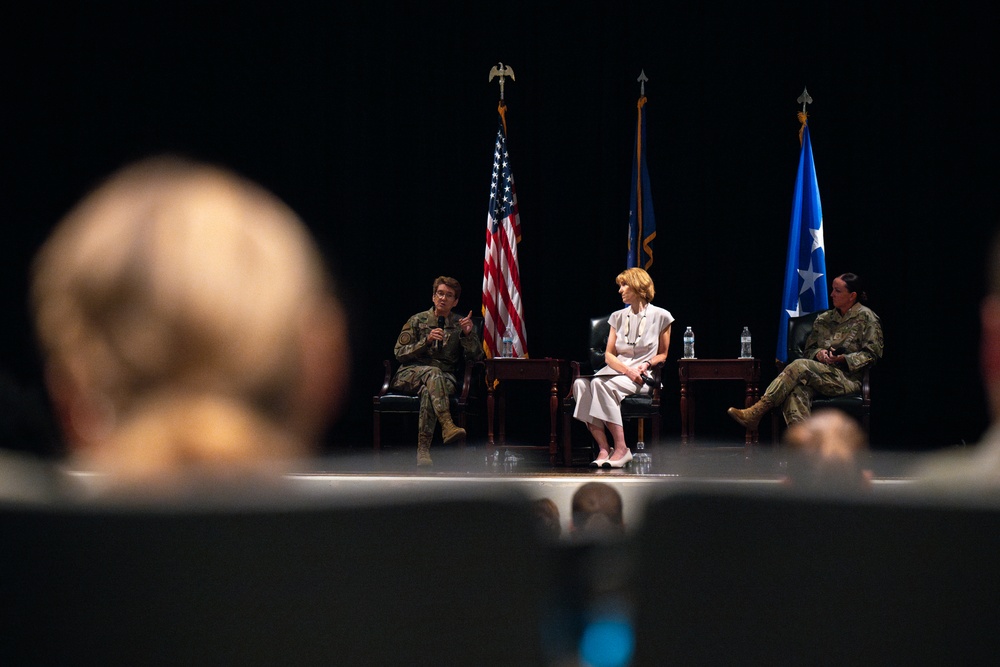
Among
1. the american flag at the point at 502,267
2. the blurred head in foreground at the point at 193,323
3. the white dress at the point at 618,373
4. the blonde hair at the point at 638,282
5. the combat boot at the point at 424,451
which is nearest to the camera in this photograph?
the blurred head in foreground at the point at 193,323

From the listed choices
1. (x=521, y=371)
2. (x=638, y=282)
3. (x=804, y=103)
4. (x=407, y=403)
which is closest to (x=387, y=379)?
(x=407, y=403)

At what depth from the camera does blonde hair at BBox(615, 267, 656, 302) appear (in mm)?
6105

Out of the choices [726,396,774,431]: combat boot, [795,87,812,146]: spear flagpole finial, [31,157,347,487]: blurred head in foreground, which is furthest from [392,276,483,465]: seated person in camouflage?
[31,157,347,487]: blurred head in foreground

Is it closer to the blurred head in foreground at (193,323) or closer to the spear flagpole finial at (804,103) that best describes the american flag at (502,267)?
the spear flagpole finial at (804,103)

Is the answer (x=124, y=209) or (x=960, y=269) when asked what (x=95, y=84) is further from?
(x=124, y=209)

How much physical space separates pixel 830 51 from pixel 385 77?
344 cm

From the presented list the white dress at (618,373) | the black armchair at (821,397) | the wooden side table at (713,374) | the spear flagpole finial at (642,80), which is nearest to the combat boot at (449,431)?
the white dress at (618,373)

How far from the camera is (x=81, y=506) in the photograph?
0.82 metres

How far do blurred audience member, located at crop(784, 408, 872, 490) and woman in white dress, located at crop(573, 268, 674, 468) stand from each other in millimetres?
5010

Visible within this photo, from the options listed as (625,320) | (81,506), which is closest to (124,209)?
(81,506)

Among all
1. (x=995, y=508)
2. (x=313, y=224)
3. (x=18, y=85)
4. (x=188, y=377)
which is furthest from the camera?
(x=313, y=224)

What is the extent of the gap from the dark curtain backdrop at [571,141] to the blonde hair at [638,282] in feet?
4.03

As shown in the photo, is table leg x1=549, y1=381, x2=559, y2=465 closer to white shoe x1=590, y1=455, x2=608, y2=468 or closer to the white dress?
the white dress

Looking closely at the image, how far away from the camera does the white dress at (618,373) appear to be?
6.00m
